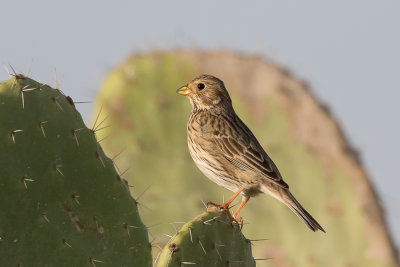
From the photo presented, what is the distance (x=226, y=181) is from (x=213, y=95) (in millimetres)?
885

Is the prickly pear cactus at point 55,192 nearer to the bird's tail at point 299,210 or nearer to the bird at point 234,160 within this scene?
the bird at point 234,160

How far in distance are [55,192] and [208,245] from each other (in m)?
0.76

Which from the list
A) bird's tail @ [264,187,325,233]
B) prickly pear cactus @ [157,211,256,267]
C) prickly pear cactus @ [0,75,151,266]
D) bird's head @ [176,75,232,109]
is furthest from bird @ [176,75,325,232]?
prickly pear cactus @ [0,75,151,266]

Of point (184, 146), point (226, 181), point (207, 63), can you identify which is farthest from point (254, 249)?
point (226, 181)

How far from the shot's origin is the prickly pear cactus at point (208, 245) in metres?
4.51

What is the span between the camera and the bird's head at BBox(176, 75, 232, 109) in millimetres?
6941

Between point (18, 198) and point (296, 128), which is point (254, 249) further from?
point (18, 198)

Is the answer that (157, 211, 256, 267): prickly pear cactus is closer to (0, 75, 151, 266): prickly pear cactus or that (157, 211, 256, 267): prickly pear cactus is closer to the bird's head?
(0, 75, 151, 266): prickly pear cactus

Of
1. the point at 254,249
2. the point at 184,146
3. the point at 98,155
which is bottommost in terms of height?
the point at 254,249

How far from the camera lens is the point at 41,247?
4.29 meters

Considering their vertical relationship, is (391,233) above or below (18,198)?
below

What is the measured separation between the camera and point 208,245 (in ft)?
15.3

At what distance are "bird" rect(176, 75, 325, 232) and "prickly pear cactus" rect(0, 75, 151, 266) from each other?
1.62 m

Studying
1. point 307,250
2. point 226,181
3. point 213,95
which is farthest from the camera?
point 307,250
